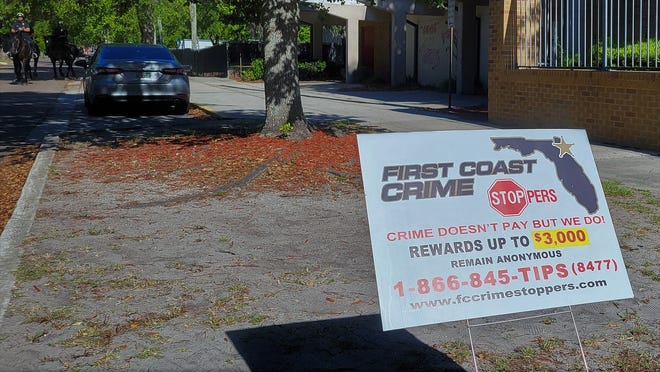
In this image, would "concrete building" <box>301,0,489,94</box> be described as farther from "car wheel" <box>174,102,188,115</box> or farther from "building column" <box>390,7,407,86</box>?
"car wheel" <box>174,102,188,115</box>

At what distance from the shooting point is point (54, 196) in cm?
911

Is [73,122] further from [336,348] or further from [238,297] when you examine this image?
[336,348]

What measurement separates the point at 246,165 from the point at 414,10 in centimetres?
2013

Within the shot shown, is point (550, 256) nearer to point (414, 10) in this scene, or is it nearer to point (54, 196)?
point (54, 196)

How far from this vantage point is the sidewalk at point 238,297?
181 inches

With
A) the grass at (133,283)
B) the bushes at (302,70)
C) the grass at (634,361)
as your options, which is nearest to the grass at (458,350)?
the grass at (634,361)

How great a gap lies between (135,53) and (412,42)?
1560 centimetres

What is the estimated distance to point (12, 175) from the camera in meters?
10.9

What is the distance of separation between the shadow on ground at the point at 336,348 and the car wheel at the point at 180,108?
546 inches

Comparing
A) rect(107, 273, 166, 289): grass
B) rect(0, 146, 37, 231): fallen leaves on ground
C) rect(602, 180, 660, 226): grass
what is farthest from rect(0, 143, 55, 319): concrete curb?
rect(602, 180, 660, 226): grass

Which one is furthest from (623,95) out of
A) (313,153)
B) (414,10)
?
(414,10)

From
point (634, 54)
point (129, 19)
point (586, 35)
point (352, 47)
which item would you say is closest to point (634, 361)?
point (634, 54)

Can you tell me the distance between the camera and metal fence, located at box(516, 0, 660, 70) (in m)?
12.6

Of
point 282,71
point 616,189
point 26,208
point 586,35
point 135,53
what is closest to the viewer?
point 26,208
